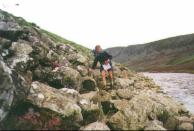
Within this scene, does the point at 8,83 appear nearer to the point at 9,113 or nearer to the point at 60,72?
the point at 9,113

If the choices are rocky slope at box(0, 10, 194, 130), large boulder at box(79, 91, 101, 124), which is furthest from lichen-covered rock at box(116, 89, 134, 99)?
large boulder at box(79, 91, 101, 124)

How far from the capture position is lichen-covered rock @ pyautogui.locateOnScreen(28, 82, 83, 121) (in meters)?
16.2

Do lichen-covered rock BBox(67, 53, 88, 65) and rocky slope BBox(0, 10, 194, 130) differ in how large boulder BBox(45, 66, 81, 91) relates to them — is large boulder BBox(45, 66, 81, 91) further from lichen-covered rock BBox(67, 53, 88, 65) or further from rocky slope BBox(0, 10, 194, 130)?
lichen-covered rock BBox(67, 53, 88, 65)

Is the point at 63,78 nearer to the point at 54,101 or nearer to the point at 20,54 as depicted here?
the point at 20,54

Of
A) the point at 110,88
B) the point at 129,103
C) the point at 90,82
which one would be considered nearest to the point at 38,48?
the point at 90,82

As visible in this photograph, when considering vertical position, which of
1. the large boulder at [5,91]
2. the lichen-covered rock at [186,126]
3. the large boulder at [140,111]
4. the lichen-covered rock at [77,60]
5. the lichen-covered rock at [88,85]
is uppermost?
the lichen-covered rock at [77,60]

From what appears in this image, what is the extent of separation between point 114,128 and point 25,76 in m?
5.71

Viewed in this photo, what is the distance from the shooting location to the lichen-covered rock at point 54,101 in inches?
639

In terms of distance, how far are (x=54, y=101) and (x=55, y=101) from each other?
0.05 m

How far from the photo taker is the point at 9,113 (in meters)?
16.2

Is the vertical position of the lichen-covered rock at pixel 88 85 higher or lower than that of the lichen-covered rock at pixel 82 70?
lower

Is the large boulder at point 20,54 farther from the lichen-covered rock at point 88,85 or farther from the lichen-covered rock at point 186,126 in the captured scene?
the lichen-covered rock at point 186,126

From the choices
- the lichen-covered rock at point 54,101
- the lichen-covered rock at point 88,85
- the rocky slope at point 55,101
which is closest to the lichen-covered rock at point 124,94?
the rocky slope at point 55,101

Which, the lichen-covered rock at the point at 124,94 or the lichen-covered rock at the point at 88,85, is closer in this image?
the lichen-covered rock at the point at 124,94
